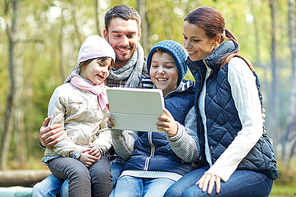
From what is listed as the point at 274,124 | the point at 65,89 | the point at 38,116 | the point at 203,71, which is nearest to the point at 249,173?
the point at 203,71

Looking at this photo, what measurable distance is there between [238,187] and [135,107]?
2.83 feet

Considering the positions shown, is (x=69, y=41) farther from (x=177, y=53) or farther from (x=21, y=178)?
(x=177, y=53)

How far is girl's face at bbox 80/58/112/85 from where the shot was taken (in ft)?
9.29

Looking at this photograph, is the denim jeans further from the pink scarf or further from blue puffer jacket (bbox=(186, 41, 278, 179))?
blue puffer jacket (bbox=(186, 41, 278, 179))

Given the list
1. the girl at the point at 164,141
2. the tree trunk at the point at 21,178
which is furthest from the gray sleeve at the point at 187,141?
the tree trunk at the point at 21,178

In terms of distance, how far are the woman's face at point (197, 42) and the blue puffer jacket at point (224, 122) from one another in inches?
Answer: 3.5

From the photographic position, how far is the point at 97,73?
9.33ft

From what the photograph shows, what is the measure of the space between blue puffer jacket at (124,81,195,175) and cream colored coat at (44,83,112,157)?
332 millimetres

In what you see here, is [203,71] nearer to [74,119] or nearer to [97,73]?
[97,73]

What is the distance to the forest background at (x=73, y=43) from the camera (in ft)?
27.9

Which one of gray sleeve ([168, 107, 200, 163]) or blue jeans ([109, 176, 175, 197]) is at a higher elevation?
gray sleeve ([168, 107, 200, 163])

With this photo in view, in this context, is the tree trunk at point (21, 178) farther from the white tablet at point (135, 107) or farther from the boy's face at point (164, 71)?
the white tablet at point (135, 107)

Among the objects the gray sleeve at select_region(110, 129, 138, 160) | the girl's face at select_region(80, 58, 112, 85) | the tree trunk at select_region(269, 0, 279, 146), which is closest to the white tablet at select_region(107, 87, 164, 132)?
the gray sleeve at select_region(110, 129, 138, 160)

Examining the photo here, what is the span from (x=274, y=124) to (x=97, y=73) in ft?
36.2
